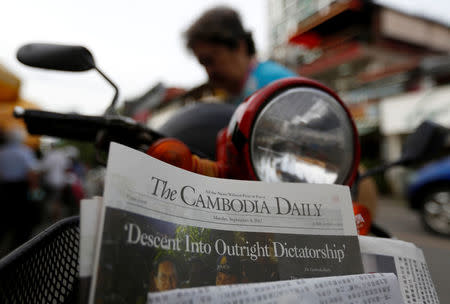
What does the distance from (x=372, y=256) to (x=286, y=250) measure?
18 cm

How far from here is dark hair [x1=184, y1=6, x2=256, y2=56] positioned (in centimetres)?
117

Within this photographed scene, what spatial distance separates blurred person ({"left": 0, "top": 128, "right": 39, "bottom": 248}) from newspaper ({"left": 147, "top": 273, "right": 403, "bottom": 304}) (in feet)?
9.72

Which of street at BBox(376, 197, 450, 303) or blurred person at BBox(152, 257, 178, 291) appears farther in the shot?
street at BBox(376, 197, 450, 303)

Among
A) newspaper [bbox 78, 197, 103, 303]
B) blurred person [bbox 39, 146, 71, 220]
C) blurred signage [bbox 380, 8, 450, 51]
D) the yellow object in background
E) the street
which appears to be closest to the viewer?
newspaper [bbox 78, 197, 103, 303]

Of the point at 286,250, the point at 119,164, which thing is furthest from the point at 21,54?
the point at 286,250

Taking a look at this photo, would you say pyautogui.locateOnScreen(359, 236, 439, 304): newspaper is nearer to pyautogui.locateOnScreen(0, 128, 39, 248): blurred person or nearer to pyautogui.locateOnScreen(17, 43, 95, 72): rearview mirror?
pyautogui.locateOnScreen(17, 43, 95, 72): rearview mirror

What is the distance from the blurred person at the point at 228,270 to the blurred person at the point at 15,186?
9.62 feet

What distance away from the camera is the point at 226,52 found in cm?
123

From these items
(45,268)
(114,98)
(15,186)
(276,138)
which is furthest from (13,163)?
(276,138)

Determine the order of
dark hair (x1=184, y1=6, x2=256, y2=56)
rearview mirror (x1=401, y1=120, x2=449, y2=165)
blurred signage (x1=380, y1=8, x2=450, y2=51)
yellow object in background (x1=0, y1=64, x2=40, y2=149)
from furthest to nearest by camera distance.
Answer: blurred signage (x1=380, y1=8, x2=450, y2=51) → yellow object in background (x1=0, y1=64, x2=40, y2=149) → dark hair (x1=184, y1=6, x2=256, y2=56) → rearview mirror (x1=401, y1=120, x2=449, y2=165)

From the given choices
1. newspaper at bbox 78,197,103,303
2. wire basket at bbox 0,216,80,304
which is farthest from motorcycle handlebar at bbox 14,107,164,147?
newspaper at bbox 78,197,103,303

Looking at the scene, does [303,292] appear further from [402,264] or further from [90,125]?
[90,125]

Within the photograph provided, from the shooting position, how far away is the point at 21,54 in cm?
59

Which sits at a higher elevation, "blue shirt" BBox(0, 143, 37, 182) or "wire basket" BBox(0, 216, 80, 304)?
"blue shirt" BBox(0, 143, 37, 182)
